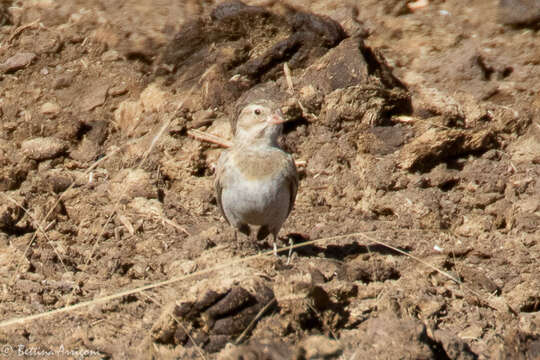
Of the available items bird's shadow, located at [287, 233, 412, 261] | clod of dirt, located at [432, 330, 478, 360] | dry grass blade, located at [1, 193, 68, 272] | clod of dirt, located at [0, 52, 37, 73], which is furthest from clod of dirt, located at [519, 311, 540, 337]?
clod of dirt, located at [0, 52, 37, 73]

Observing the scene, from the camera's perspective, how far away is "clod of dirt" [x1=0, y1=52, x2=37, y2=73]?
7148mm

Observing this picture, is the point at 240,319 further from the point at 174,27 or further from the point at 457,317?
the point at 174,27

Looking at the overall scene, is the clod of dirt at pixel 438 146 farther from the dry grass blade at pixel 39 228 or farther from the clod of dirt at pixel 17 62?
the clod of dirt at pixel 17 62

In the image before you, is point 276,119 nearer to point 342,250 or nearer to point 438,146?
point 342,250

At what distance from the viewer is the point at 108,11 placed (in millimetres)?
7727

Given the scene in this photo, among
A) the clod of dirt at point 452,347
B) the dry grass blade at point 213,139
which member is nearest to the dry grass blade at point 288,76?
the dry grass blade at point 213,139

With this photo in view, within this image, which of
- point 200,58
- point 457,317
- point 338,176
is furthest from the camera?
point 200,58

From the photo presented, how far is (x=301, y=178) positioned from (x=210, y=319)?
9.88 feet

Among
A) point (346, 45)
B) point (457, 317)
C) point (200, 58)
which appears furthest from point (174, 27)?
point (457, 317)

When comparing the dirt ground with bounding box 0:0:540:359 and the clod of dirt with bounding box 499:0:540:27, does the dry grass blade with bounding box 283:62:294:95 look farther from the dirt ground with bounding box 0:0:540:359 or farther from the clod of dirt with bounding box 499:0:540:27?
the clod of dirt with bounding box 499:0:540:27

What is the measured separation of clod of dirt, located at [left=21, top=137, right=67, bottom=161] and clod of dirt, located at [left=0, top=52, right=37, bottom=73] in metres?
0.85

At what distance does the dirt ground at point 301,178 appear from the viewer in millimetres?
4105

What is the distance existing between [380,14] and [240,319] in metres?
4.78

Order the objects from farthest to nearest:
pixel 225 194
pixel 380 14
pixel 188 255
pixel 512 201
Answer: pixel 380 14, pixel 512 201, pixel 225 194, pixel 188 255
